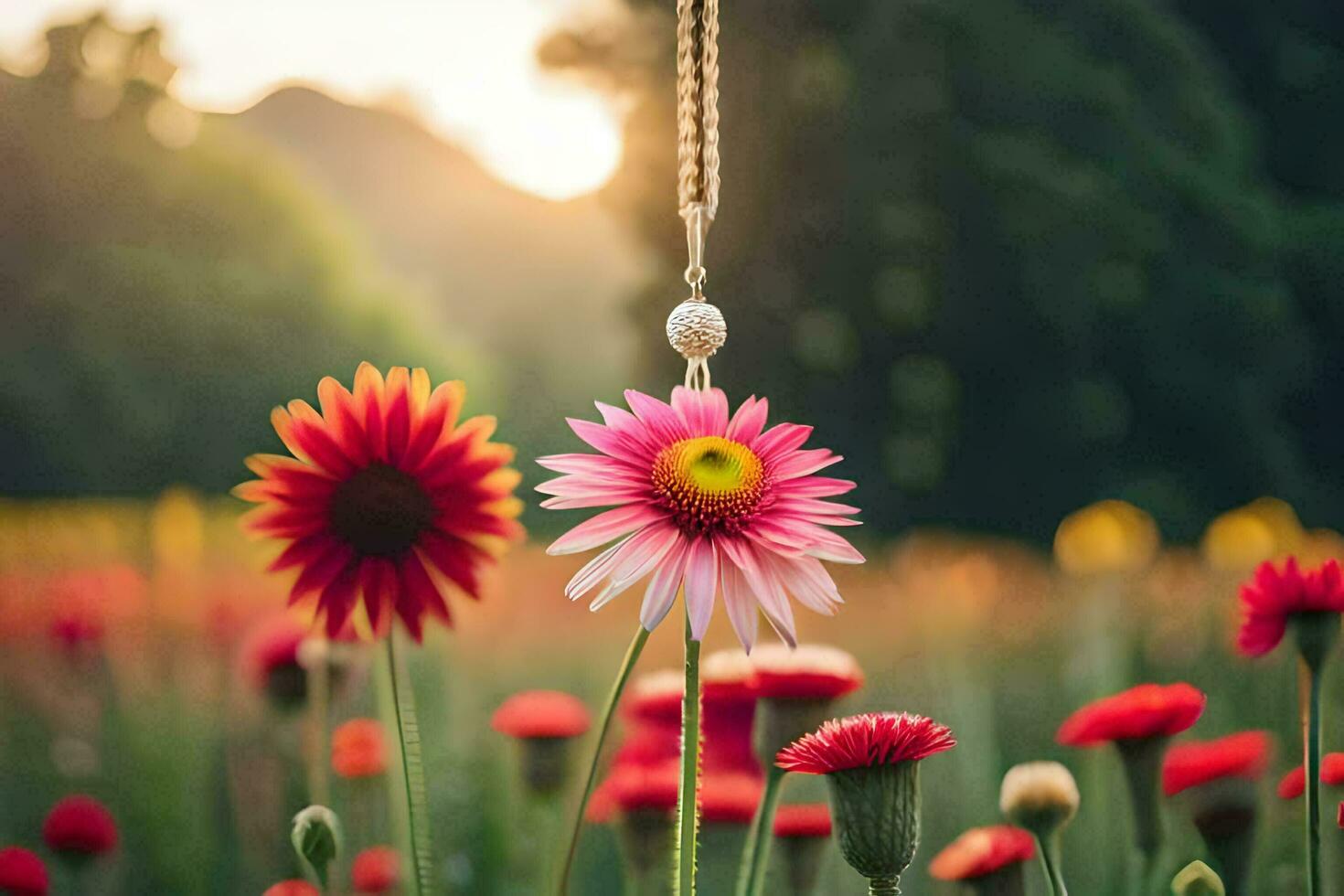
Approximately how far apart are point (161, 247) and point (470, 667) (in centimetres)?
133

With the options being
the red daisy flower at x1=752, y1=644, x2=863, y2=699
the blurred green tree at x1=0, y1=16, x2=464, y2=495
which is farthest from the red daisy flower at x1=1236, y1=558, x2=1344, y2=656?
the blurred green tree at x1=0, y1=16, x2=464, y2=495

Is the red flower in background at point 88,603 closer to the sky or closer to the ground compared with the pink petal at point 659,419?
closer to the sky

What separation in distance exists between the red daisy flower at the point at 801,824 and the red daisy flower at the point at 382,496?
0.16 meters

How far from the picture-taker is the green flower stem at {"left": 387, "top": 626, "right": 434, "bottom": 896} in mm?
383

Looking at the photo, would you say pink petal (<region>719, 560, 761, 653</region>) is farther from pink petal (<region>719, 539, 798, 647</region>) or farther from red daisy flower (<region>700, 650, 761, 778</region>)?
red daisy flower (<region>700, 650, 761, 778</region>)

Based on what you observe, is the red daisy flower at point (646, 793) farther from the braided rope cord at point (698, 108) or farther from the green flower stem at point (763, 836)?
the braided rope cord at point (698, 108)

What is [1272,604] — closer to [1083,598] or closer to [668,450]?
[668,450]

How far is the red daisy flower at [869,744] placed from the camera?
348mm

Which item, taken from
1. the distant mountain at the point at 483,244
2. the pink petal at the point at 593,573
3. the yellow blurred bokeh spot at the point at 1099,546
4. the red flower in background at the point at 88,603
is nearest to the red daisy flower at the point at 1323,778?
the pink petal at the point at 593,573

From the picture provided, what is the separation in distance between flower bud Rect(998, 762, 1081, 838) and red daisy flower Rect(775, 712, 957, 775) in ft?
0.20

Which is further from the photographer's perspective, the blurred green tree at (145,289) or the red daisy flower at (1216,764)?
the blurred green tree at (145,289)

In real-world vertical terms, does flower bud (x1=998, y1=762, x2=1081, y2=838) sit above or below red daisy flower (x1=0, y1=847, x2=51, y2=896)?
above

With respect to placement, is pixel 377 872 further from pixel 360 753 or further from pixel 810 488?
pixel 810 488

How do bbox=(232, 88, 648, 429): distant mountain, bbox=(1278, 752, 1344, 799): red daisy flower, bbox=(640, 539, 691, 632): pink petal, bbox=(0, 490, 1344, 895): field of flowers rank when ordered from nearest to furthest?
bbox=(640, 539, 691, 632): pink petal < bbox=(1278, 752, 1344, 799): red daisy flower < bbox=(0, 490, 1344, 895): field of flowers < bbox=(232, 88, 648, 429): distant mountain
